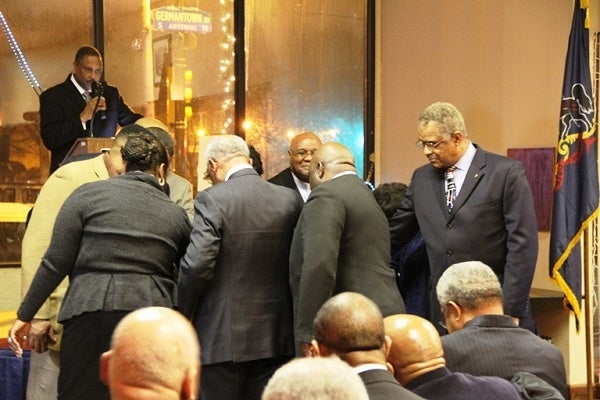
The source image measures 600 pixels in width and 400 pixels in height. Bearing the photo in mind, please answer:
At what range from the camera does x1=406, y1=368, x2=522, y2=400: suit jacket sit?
2994 mm

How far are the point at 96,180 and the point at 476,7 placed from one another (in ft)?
13.0

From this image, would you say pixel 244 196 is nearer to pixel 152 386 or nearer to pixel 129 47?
pixel 152 386

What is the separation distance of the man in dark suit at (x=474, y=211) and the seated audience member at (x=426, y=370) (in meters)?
1.67

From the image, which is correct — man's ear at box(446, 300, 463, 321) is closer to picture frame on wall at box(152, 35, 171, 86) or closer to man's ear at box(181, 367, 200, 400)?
man's ear at box(181, 367, 200, 400)

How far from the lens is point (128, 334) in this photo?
7.12 feet

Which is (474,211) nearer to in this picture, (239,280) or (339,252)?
(339,252)

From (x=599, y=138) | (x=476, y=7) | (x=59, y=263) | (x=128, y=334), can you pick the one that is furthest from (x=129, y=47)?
(x=128, y=334)

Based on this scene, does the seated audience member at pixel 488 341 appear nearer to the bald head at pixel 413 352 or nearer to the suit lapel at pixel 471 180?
the bald head at pixel 413 352

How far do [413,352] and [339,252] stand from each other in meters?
1.45

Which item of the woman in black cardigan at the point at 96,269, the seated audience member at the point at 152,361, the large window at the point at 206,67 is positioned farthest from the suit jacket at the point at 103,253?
the large window at the point at 206,67

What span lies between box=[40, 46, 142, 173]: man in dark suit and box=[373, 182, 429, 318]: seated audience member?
8.04 ft

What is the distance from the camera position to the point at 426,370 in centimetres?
300

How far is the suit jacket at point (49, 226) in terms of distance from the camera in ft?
14.4

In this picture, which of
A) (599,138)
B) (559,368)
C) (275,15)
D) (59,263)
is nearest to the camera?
(559,368)
